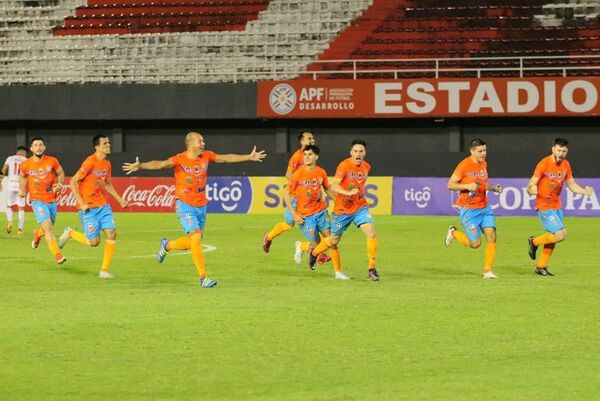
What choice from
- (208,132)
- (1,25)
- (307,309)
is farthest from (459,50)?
(307,309)

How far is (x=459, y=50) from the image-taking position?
40844mm

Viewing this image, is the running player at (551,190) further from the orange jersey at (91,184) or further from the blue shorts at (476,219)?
the orange jersey at (91,184)

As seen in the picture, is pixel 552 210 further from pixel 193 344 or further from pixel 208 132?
pixel 208 132

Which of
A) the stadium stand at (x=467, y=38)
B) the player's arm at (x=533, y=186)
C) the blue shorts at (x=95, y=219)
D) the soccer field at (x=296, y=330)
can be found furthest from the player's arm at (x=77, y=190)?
the stadium stand at (x=467, y=38)

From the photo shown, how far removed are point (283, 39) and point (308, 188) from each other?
2491 cm

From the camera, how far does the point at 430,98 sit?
3909 centimetres

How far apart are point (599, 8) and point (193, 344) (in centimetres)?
3188

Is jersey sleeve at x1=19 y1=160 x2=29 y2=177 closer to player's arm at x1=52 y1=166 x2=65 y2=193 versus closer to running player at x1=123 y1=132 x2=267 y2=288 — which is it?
player's arm at x1=52 y1=166 x2=65 y2=193

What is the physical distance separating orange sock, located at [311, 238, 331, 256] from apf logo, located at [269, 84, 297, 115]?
21.8 metres

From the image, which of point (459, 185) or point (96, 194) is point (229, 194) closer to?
point (96, 194)

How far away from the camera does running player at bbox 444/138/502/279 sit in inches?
710

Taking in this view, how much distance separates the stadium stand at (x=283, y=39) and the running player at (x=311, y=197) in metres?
20.4

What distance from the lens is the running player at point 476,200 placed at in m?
18.0

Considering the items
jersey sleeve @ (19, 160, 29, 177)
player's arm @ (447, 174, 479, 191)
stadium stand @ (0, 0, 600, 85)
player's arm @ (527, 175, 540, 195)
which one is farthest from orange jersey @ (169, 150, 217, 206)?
stadium stand @ (0, 0, 600, 85)
